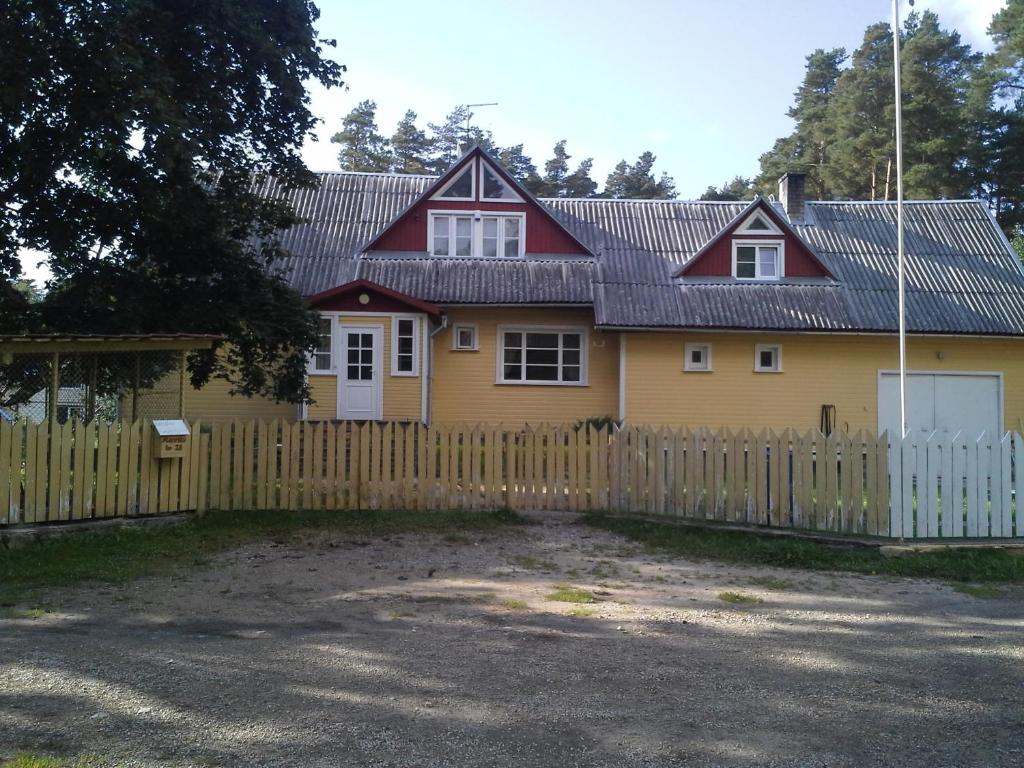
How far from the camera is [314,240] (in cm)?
2156

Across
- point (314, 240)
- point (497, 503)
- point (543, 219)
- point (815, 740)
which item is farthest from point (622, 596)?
point (314, 240)

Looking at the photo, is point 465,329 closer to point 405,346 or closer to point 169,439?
point 405,346

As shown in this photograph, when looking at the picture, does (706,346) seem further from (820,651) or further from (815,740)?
(815,740)

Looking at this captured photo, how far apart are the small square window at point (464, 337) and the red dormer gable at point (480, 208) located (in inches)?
91.5

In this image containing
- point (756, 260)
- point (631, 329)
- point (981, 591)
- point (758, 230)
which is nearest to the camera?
point (981, 591)

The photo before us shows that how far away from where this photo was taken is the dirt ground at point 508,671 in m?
4.34

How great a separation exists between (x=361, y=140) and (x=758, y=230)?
3878 cm

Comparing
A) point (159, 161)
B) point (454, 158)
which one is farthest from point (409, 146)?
point (159, 161)

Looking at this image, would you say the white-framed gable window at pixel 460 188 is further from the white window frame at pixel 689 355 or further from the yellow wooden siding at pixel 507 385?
the white window frame at pixel 689 355

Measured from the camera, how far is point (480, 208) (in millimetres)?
21141

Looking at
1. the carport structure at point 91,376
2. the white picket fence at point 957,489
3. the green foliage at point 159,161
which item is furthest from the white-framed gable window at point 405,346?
the white picket fence at point 957,489

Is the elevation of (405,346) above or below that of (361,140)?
below

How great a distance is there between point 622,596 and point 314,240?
16075 mm

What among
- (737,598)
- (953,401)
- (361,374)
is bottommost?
(737,598)
